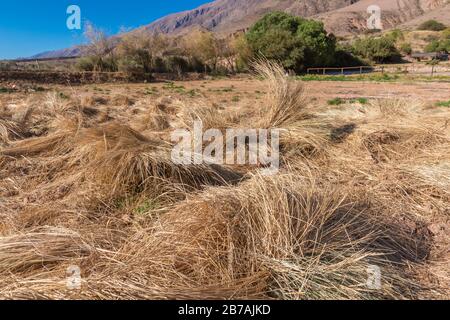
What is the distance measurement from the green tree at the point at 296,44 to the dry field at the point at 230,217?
85.0ft

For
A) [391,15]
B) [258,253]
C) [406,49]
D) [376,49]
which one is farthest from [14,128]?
[391,15]

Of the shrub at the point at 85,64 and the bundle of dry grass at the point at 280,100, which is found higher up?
the shrub at the point at 85,64

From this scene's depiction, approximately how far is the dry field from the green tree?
25.9m

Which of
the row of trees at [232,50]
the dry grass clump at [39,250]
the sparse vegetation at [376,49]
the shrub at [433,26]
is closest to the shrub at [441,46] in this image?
the row of trees at [232,50]

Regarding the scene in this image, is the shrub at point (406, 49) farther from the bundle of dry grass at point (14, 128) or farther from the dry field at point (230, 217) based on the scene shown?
the bundle of dry grass at point (14, 128)

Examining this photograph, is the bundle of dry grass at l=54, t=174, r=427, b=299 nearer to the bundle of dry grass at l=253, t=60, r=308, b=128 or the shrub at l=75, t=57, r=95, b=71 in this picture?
the bundle of dry grass at l=253, t=60, r=308, b=128

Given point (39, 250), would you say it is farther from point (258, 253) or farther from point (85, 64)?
point (85, 64)

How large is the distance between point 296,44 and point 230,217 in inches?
1236

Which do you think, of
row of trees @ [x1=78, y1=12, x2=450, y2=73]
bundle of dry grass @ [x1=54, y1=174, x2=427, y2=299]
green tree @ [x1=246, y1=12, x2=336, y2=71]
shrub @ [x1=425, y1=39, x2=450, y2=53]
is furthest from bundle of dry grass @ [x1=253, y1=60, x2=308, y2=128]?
shrub @ [x1=425, y1=39, x2=450, y2=53]

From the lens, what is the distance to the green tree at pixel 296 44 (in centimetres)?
2964

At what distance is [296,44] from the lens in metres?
30.2

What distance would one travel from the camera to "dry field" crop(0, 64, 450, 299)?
1.41 meters

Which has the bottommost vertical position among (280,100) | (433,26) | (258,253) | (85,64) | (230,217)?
(258,253)

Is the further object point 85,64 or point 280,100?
point 85,64
